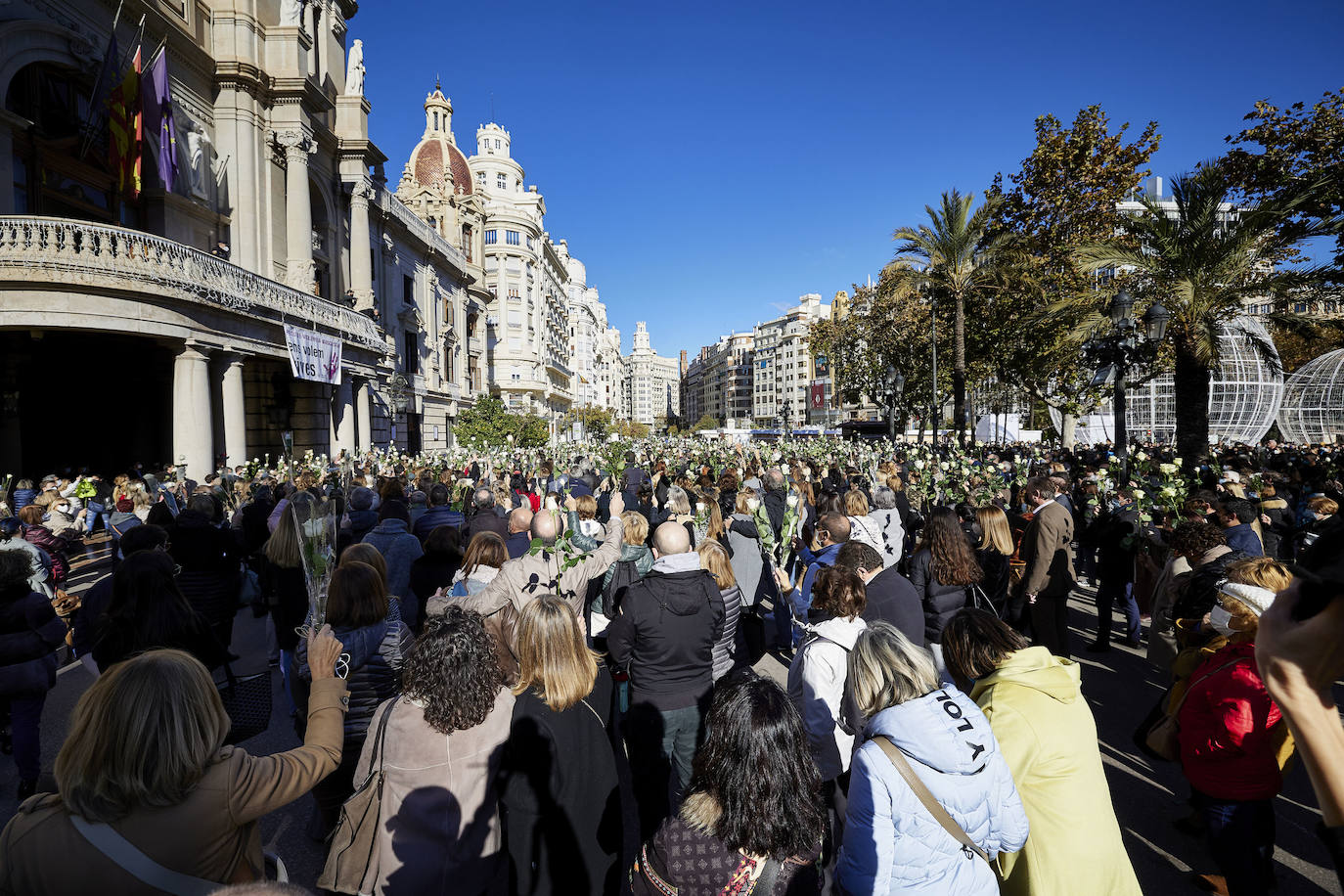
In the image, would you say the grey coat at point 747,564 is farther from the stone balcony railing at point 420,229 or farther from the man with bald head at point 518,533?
the stone balcony railing at point 420,229

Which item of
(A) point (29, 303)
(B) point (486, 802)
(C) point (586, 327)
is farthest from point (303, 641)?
(C) point (586, 327)

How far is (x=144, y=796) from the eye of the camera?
174cm

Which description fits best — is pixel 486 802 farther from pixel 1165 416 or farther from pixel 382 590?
pixel 1165 416

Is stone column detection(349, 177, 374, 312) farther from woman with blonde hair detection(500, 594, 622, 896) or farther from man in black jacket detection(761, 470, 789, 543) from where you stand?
woman with blonde hair detection(500, 594, 622, 896)

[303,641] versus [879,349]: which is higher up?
[879,349]

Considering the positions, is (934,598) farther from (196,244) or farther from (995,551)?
(196,244)

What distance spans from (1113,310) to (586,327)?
102 metres

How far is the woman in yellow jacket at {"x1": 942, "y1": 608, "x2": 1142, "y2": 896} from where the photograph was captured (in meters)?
2.43

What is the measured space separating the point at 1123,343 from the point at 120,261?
20349mm

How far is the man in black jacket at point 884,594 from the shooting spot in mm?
4262

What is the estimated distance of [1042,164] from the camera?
19.5m

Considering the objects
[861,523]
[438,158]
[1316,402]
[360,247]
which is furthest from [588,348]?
[861,523]

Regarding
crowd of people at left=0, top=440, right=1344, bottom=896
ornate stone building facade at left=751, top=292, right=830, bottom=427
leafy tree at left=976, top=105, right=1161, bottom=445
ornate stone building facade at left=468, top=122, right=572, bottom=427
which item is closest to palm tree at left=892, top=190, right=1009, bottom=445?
leafy tree at left=976, top=105, right=1161, bottom=445

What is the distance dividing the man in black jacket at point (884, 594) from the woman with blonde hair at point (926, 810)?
6.34 ft
